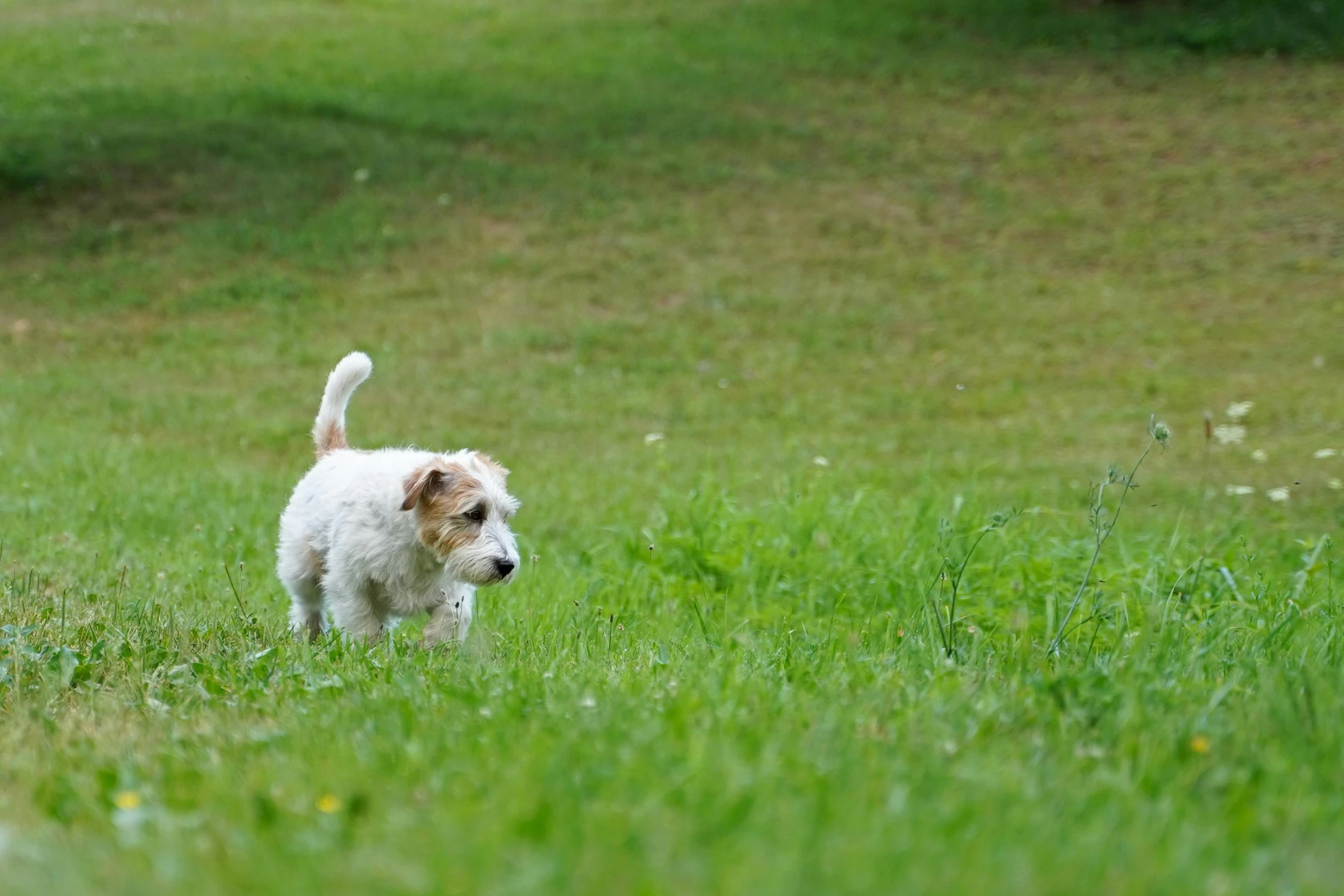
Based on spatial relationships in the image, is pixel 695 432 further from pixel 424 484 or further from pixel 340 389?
pixel 424 484

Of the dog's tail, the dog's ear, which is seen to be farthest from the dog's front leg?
the dog's tail

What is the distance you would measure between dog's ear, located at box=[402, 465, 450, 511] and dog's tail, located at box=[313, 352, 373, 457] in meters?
1.04

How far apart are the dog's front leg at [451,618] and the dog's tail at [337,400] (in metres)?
1.23

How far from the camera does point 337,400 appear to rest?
21.6 ft

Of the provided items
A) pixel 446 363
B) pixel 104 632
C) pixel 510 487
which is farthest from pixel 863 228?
pixel 104 632

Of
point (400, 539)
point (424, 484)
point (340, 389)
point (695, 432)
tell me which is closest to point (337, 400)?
point (340, 389)

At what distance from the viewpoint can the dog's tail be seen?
254 inches

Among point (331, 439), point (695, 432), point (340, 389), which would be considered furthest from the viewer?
point (695, 432)

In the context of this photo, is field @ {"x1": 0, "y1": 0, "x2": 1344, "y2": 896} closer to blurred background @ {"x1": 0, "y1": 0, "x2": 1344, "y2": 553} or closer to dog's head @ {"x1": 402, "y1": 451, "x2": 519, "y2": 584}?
blurred background @ {"x1": 0, "y1": 0, "x2": 1344, "y2": 553}

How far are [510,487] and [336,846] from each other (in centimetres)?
778

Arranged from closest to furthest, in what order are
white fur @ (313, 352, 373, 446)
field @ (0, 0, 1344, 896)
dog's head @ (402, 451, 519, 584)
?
field @ (0, 0, 1344, 896), dog's head @ (402, 451, 519, 584), white fur @ (313, 352, 373, 446)

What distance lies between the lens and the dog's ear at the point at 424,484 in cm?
544

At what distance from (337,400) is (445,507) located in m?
1.39

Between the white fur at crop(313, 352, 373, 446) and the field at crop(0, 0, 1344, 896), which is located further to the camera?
the white fur at crop(313, 352, 373, 446)
